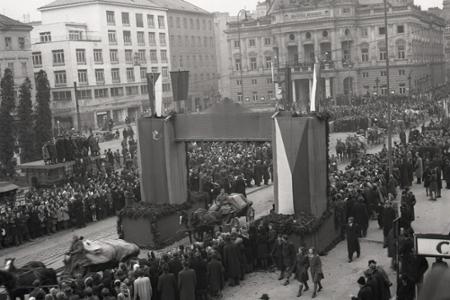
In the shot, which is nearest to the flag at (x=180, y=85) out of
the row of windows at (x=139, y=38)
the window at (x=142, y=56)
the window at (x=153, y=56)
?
the row of windows at (x=139, y=38)

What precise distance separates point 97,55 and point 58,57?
5.56m

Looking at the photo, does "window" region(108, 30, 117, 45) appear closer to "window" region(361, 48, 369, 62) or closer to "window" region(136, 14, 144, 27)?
"window" region(136, 14, 144, 27)

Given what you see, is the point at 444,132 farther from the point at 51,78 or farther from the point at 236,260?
the point at 51,78

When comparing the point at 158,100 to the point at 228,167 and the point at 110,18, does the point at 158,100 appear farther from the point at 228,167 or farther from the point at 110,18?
the point at 110,18

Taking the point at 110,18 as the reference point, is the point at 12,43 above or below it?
below

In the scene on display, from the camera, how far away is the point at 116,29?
252ft

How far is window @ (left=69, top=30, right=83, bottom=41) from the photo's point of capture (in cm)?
7029

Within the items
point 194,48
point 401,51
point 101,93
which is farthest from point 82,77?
point 401,51

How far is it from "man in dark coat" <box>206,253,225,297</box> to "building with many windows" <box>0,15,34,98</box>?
49.2 meters

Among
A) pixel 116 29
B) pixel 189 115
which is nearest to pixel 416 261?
pixel 189 115

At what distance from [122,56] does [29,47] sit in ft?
55.2

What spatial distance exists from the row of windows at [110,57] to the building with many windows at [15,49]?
6.18 m

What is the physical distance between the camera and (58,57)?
69.2 meters

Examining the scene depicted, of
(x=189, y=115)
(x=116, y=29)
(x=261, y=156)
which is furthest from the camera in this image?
(x=116, y=29)
